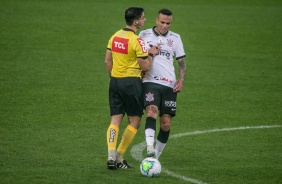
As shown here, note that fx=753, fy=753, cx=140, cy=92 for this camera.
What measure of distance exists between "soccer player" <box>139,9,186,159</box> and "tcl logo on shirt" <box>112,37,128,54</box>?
718 millimetres

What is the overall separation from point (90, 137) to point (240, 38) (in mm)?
12478

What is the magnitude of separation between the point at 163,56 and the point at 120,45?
0.92 m

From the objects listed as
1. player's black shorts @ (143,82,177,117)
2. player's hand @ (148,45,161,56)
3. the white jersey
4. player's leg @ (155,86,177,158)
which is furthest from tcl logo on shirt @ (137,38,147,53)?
player's leg @ (155,86,177,158)

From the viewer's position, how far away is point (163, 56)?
483 inches

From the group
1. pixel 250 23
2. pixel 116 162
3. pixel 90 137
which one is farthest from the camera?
pixel 250 23

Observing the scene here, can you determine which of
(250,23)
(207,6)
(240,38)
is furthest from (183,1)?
(240,38)

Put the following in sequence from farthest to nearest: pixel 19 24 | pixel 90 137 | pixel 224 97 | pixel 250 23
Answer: pixel 250 23 < pixel 19 24 < pixel 224 97 < pixel 90 137

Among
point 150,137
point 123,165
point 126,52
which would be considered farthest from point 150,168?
point 126,52

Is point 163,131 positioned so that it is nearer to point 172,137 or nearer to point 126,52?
point 126,52

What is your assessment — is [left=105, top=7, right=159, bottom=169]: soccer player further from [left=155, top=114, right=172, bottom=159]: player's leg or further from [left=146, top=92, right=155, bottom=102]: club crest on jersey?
[left=155, top=114, right=172, bottom=159]: player's leg

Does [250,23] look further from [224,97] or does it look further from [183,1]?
[224,97]

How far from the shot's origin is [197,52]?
23.7 m

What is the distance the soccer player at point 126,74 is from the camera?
11.6m

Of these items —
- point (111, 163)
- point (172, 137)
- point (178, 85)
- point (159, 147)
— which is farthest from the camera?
point (172, 137)
